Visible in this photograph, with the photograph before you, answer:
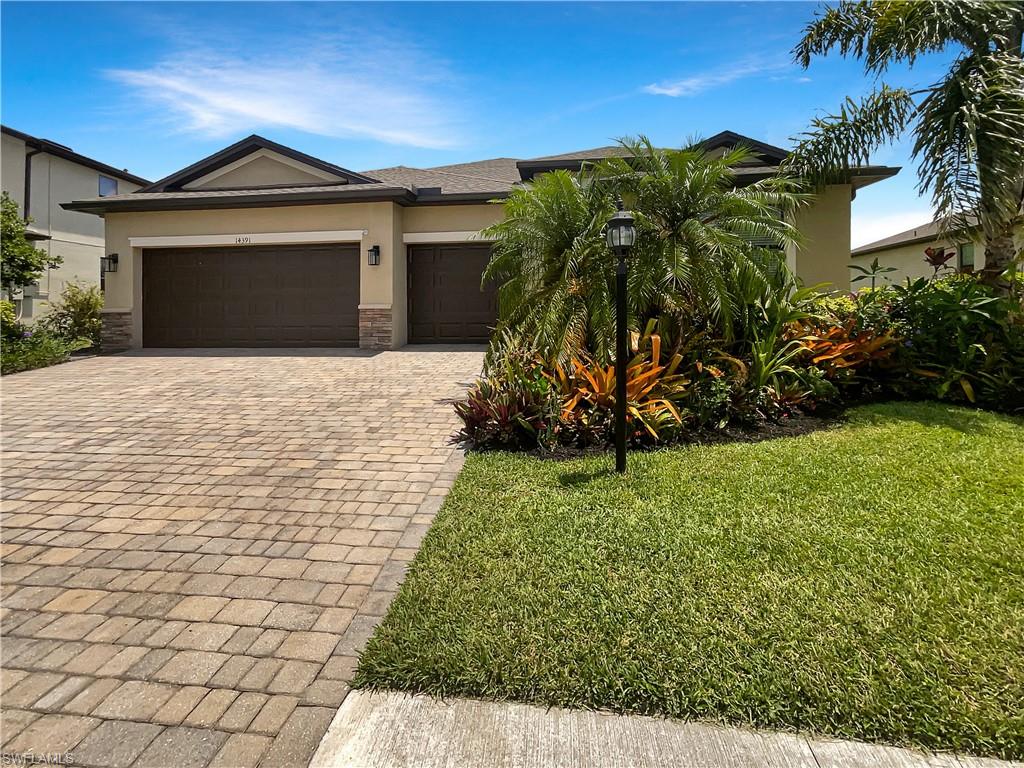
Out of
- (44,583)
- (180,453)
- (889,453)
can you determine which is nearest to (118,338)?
(180,453)

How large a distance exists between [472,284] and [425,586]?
38.2 feet

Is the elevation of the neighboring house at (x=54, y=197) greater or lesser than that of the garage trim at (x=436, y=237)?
greater

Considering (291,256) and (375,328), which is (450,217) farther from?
(291,256)

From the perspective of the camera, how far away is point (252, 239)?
552 inches

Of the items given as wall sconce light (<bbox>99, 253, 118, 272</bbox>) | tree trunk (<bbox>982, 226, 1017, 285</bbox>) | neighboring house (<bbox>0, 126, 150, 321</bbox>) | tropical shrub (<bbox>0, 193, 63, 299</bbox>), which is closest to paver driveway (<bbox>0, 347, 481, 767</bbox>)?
tree trunk (<bbox>982, 226, 1017, 285</bbox>)

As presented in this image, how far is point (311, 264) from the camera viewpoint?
46.5ft

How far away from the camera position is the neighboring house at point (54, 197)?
17.5 metres

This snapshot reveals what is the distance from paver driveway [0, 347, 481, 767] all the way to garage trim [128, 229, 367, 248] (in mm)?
6694

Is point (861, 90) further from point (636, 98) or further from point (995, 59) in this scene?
point (636, 98)

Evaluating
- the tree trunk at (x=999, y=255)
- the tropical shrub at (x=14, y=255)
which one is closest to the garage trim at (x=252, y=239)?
the tropical shrub at (x=14, y=255)

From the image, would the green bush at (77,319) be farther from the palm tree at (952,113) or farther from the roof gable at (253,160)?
the palm tree at (952,113)

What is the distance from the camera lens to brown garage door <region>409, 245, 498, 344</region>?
14188mm

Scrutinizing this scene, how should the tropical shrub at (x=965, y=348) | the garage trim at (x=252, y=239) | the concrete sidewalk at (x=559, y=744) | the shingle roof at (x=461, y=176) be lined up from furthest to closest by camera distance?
the shingle roof at (x=461, y=176)
the garage trim at (x=252, y=239)
the tropical shrub at (x=965, y=348)
the concrete sidewalk at (x=559, y=744)

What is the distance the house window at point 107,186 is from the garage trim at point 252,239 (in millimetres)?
9425
